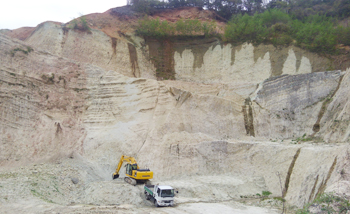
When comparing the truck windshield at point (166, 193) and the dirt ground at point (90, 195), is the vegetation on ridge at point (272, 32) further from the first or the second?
the truck windshield at point (166, 193)

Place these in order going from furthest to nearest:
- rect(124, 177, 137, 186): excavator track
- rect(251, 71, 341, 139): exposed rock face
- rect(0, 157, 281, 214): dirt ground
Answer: rect(251, 71, 341, 139): exposed rock face, rect(124, 177, 137, 186): excavator track, rect(0, 157, 281, 214): dirt ground

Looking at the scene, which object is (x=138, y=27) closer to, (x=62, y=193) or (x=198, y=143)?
(x=198, y=143)

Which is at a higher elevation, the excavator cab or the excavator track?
the excavator cab

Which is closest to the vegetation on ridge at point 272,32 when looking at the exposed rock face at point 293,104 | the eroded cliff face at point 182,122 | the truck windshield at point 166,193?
the eroded cliff face at point 182,122

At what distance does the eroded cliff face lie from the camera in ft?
50.3

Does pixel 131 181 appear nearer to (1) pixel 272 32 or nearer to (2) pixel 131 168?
(2) pixel 131 168

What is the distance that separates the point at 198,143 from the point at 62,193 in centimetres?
833

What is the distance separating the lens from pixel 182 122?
67.1 feet

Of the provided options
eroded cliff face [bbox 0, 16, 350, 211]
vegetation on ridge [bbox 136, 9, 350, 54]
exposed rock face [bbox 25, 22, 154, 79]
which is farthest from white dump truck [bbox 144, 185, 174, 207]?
vegetation on ridge [bbox 136, 9, 350, 54]

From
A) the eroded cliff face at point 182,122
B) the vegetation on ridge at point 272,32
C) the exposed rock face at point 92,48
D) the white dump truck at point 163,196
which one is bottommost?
the white dump truck at point 163,196

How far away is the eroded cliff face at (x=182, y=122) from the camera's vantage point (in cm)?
1534

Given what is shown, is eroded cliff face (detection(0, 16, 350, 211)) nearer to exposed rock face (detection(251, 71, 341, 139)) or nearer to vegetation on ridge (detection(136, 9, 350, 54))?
exposed rock face (detection(251, 71, 341, 139))

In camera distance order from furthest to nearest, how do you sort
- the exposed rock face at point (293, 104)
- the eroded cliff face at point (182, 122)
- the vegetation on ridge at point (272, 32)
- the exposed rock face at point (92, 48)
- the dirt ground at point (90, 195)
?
the exposed rock face at point (92, 48)
the vegetation on ridge at point (272, 32)
the exposed rock face at point (293, 104)
the eroded cliff face at point (182, 122)
the dirt ground at point (90, 195)

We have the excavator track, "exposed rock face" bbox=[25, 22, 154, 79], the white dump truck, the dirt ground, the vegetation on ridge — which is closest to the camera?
the dirt ground
